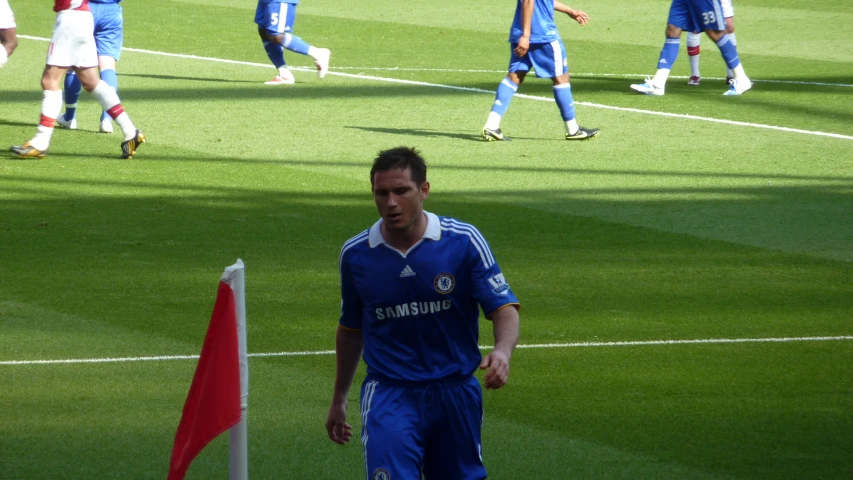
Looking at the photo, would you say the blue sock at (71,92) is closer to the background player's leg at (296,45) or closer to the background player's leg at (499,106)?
the background player's leg at (296,45)

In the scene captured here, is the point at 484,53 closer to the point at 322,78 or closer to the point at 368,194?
the point at 322,78

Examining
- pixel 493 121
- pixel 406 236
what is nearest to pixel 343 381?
pixel 406 236

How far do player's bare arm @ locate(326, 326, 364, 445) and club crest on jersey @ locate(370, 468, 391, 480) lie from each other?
0.90ft

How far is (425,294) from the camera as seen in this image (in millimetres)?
4359

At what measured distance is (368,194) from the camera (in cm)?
1124

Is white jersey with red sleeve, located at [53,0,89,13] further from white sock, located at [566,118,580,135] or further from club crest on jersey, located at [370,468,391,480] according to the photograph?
club crest on jersey, located at [370,468,391,480]

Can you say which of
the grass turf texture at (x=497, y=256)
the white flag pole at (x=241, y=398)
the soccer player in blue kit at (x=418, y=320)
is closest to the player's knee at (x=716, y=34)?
the grass turf texture at (x=497, y=256)

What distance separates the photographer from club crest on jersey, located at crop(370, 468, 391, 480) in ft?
14.1

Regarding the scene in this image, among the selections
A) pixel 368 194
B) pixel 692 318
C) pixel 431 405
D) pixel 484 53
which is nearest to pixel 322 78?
pixel 484 53

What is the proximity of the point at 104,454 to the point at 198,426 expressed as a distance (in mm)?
2173

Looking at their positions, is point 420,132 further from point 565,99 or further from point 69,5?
point 69,5

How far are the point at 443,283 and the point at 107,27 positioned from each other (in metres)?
10.1

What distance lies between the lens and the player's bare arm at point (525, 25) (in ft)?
41.4

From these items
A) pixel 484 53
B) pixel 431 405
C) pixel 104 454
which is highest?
pixel 431 405
